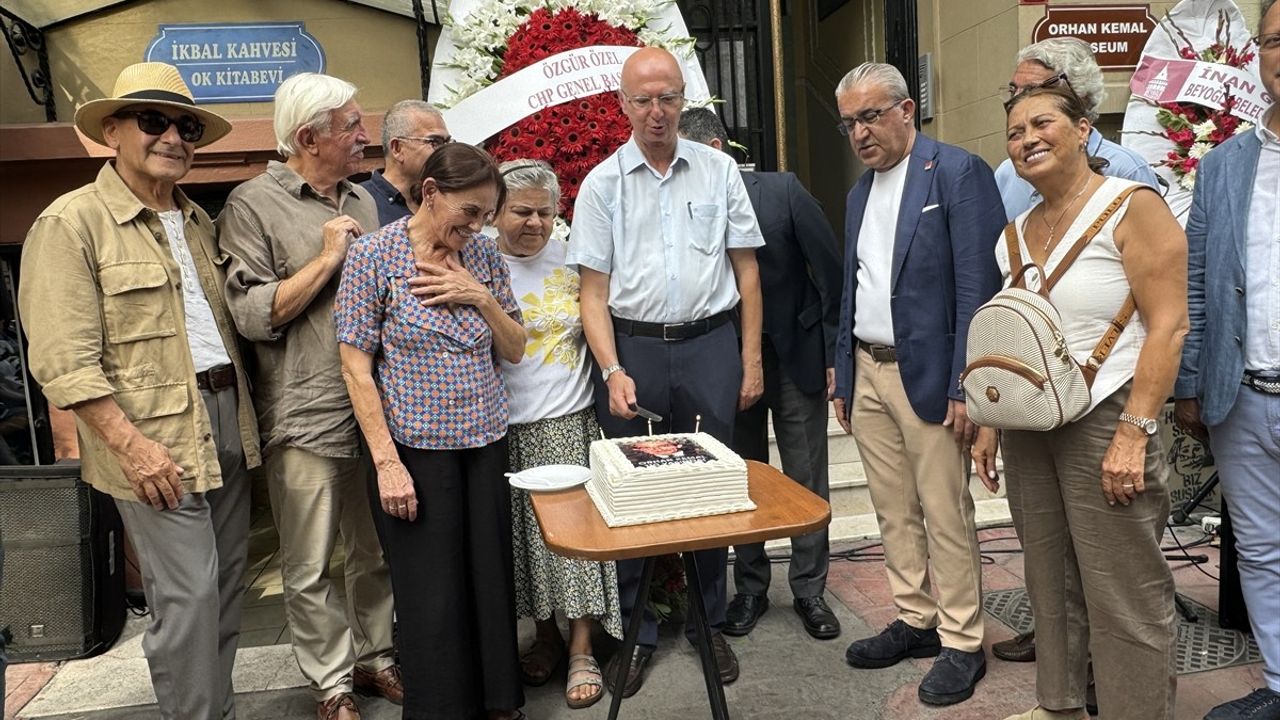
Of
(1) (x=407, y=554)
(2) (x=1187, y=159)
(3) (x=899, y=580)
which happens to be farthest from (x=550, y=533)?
(2) (x=1187, y=159)

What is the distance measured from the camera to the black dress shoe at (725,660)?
10.5 feet

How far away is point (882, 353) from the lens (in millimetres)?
3137

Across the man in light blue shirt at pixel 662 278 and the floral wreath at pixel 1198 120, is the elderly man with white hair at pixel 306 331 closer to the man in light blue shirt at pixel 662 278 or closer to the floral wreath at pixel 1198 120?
the man in light blue shirt at pixel 662 278

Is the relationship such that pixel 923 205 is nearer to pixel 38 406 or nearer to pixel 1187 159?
pixel 1187 159

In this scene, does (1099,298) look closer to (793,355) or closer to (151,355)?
(793,355)

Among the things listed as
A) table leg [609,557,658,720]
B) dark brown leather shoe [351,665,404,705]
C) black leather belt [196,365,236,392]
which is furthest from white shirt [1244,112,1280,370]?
black leather belt [196,365,236,392]

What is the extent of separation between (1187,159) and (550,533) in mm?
4703

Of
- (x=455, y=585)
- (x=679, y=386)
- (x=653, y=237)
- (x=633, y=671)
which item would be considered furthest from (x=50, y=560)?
(x=653, y=237)

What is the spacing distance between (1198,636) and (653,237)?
259cm

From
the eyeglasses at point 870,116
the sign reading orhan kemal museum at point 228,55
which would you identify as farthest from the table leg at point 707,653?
the sign reading orhan kemal museum at point 228,55

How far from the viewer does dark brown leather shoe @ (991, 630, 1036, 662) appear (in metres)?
3.21

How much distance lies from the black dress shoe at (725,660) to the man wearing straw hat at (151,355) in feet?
5.48

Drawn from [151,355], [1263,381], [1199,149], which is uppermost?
[1199,149]

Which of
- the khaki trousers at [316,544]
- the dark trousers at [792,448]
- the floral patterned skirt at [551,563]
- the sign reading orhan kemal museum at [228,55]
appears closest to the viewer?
the khaki trousers at [316,544]
